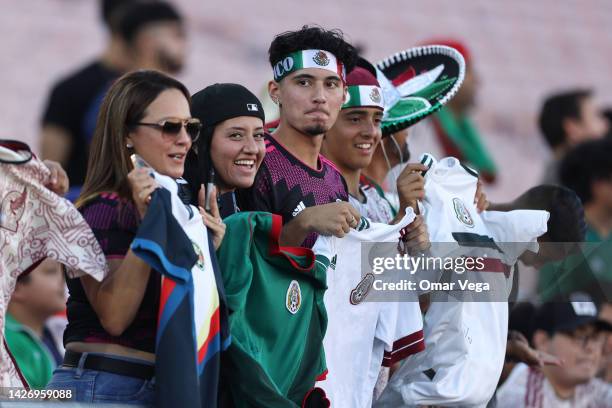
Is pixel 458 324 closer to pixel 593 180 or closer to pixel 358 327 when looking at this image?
pixel 358 327

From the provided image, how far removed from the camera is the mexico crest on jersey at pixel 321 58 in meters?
5.02

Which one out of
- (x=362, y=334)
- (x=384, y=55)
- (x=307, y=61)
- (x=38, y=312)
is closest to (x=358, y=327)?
(x=362, y=334)

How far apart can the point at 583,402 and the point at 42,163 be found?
117 inches

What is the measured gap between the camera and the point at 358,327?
4746mm

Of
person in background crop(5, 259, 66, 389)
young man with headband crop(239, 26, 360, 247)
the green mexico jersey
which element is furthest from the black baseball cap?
person in background crop(5, 259, 66, 389)

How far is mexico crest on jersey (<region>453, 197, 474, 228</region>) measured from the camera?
5.12 m

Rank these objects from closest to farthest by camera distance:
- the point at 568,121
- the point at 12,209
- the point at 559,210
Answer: the point at 12,209 → the point at 559,210 → the point at 568,121

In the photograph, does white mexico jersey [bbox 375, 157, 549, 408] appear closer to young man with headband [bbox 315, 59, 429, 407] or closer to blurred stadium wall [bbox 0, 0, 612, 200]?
young man with headband [bbox 315, 59, 429, 407]

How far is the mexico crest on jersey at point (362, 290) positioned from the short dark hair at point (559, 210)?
0.93 metres

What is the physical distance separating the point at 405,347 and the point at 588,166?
3401mm

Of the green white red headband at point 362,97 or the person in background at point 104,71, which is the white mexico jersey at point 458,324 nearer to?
the green white red headband at point 362,97

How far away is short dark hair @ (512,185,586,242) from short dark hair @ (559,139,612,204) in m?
2.32

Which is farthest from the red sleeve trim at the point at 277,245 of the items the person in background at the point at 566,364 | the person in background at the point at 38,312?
the person in background at the point at 38,312

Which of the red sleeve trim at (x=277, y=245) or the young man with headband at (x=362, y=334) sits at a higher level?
the red sleeve trim at (x=277, y=245)
